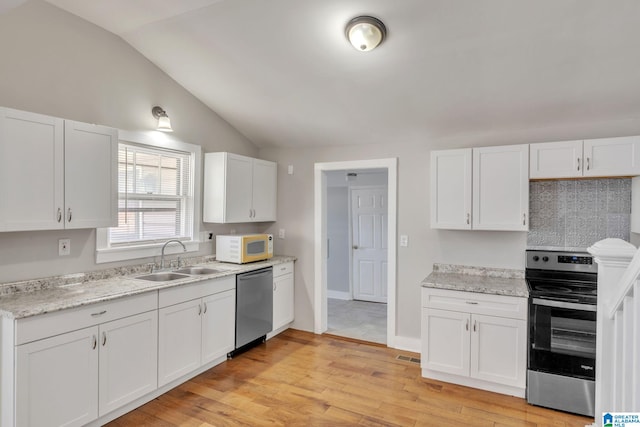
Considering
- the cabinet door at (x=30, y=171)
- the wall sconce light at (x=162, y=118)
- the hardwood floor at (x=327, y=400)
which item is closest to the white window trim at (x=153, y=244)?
the wall sconce light at (x=162, y=118)

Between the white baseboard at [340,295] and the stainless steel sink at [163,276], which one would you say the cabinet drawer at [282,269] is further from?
the white baseboard at [340,295]

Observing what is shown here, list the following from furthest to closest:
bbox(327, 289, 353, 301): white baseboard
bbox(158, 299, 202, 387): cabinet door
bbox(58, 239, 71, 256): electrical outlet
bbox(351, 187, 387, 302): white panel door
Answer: bbox(327, 289, 353, 301): white baseboard < bbox(351, 187, 387, 302): white panel door < bbox(158, 299, 202, 387): cabinet door < bbox(58, 239, 71, 256): electrical outlet

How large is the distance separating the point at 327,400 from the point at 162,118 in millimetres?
2764

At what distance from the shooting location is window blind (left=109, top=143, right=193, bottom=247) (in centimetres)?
325

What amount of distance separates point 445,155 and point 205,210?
2.48m

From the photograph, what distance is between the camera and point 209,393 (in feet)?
9.82

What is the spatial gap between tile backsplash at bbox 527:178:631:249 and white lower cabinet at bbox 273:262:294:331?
2568 mm

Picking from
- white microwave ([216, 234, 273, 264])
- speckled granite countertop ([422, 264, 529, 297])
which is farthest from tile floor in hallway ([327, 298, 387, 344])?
white microwave ([216, 234, 273, 264])

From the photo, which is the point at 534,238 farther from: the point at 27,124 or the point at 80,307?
the point at 27,124

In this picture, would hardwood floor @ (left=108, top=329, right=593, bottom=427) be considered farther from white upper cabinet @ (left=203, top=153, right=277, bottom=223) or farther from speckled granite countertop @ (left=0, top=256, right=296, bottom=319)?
white upper cabinet @ (left=203, top=153, right=277, bottom=223)

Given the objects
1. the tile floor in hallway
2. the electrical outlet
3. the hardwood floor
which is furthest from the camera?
the tile floor in hallway

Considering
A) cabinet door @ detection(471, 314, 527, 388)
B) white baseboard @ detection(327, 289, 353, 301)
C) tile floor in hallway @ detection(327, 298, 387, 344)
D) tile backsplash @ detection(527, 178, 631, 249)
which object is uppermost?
tile backsplash @ detection(527, 178, 631, 249)

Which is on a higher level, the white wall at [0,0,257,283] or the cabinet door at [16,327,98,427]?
the white wall at [0,0,257,283]

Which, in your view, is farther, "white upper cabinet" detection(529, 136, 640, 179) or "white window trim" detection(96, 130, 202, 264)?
"white window trim" detection(96, 130, 202, 264)
